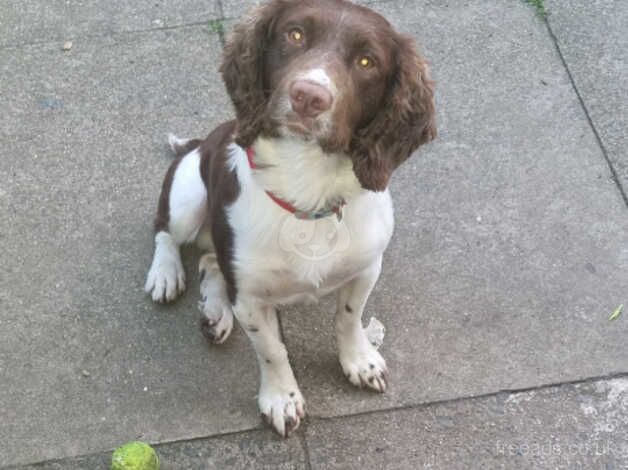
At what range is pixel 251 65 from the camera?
3.03 meters

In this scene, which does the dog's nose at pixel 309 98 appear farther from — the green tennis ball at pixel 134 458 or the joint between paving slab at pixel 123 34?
the joint between paving slab at pixel 123 34

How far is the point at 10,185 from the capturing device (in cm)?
469

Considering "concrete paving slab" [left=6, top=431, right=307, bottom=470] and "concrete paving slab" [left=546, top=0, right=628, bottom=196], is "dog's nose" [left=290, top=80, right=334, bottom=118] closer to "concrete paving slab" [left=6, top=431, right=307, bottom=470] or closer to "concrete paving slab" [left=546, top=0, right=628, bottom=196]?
"concrete paving slab" [left=6, top=431, right=307, bottom=470]

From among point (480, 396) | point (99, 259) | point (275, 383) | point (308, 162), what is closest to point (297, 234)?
point (308, 162)

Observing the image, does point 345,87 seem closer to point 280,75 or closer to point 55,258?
point 280,75

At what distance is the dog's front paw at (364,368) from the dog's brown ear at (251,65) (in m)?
1.29

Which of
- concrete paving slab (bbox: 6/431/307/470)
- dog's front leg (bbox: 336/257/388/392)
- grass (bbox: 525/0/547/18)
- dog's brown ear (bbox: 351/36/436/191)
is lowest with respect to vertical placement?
concrete paving slab (bbox: 6/431/307/470)

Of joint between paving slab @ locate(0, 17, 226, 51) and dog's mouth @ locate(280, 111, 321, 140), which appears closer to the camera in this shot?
dog's mouth @ locate(280, 111, 321, 140)

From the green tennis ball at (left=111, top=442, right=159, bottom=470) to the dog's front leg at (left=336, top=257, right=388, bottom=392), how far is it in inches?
37.2

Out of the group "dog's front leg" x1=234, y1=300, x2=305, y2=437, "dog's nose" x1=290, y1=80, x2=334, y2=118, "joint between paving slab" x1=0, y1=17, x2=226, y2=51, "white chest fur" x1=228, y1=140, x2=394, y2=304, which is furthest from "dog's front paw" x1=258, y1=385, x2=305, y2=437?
"joint between paving slab" x1=0, y1=17, x2=226, y2=51

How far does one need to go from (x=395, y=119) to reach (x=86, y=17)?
3233 mm

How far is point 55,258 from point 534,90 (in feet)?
9.46

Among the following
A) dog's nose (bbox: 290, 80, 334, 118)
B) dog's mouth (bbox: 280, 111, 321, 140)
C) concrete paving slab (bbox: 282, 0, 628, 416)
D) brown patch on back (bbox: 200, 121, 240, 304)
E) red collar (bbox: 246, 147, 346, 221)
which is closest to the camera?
dog's nose (bbox: 290, 80, 334, 118)

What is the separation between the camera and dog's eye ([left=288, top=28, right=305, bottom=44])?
2.90 meters
